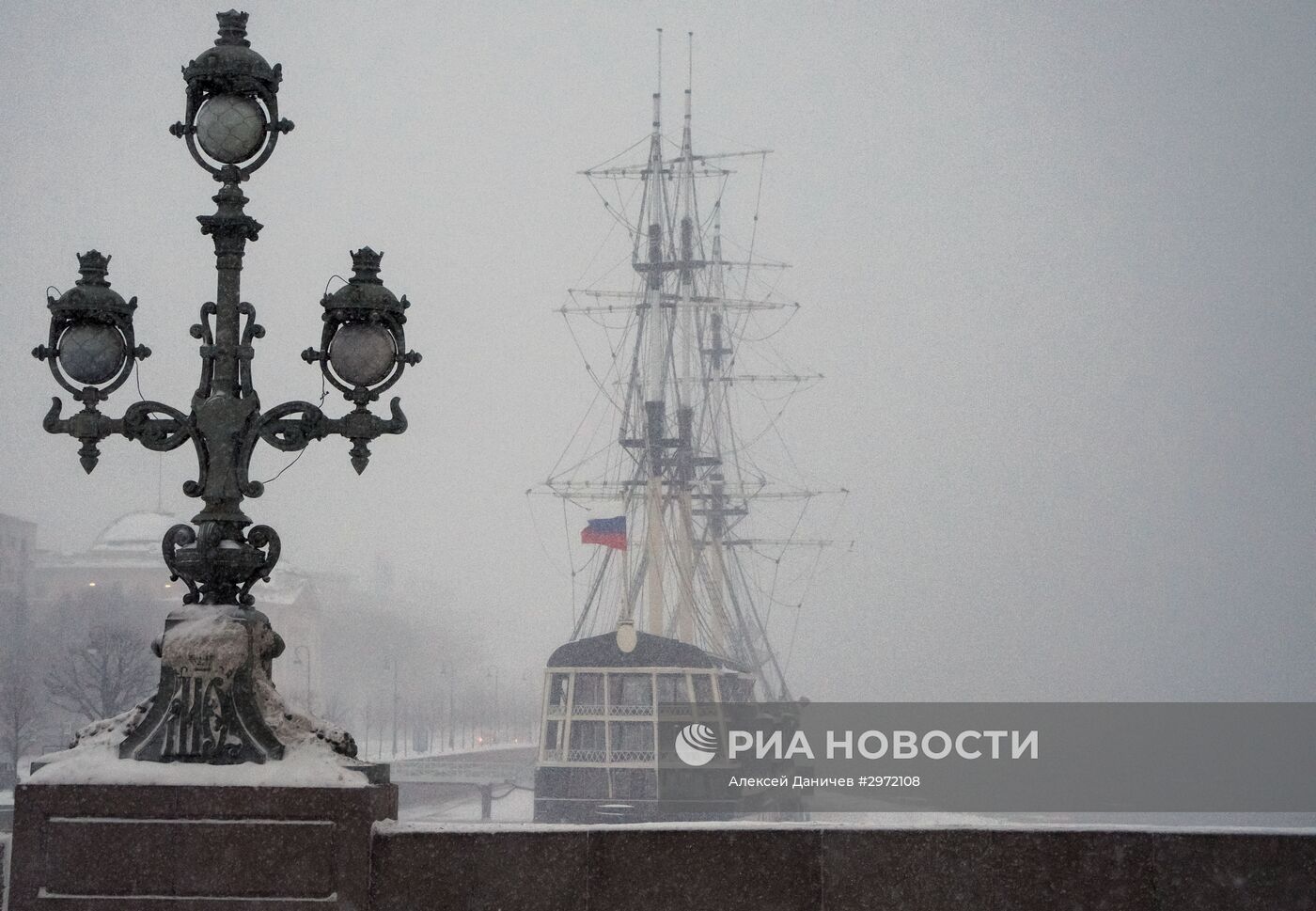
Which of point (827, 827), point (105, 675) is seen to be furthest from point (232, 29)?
point (105, 675)

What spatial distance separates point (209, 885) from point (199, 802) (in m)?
0.36

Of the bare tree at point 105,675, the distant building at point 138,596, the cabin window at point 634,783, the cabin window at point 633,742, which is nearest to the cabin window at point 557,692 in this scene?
the cabin window at point 633,742

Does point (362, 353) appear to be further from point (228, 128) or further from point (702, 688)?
point (702, 688)

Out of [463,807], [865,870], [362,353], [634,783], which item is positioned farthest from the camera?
[463,807]

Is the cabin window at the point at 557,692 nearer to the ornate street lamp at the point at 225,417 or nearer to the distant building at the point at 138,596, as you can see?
the distant building at the point at 138,596

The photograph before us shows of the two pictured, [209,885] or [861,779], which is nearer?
[209,885]

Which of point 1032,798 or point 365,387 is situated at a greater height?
point 1032,798

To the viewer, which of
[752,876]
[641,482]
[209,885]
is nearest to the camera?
[209,885]

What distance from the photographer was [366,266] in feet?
25.2

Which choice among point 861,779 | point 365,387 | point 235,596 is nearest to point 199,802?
point 235,596

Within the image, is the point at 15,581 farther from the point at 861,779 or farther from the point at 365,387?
the point at 365,387

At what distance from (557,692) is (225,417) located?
5029cm

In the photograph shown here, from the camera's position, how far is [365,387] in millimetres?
7551

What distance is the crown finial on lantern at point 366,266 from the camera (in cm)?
766
